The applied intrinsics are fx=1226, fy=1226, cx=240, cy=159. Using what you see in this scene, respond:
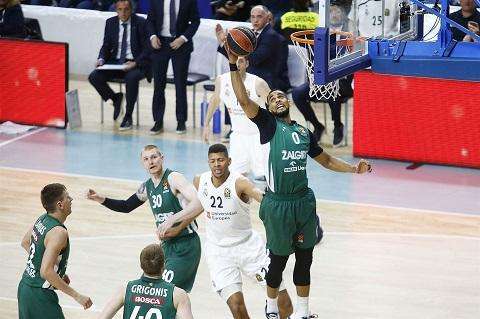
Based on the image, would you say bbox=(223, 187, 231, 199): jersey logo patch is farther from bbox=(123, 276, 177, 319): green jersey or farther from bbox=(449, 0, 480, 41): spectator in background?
bbox=(449, 0, 480, 41): spectator in background

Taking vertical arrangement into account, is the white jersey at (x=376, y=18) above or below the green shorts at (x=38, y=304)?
above

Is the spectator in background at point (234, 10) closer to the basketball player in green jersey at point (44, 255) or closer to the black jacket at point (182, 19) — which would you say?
the black jacket at point (182, 19)

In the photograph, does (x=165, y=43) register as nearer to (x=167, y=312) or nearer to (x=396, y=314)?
(x=396, y=314)

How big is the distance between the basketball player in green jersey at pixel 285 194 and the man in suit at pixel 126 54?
8.89 meters

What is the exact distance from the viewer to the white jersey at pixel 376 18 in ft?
41.9

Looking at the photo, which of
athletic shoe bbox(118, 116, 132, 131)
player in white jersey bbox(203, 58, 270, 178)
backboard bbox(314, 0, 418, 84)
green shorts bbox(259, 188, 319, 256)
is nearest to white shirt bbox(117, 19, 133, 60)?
athletic shoe bbox(118, 116, 132, 131)

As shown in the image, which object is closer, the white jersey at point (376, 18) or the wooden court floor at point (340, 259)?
the wooden court floor at point (340, 259)

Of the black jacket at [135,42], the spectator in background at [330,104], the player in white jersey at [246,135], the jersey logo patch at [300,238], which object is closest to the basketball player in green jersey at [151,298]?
the jersey logo patch at [300,238]

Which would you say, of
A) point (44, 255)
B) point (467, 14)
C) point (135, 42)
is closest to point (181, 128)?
point (135, 42)

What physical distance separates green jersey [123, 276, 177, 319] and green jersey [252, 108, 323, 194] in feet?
6.98

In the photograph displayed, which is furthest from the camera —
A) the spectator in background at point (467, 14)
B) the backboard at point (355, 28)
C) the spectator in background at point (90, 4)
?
the spectator in background at point (90, 4)

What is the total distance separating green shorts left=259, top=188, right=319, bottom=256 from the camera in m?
10.8

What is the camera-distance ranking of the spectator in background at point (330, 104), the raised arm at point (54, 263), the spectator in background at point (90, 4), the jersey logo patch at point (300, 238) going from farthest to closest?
the spectator in background at point (90, 4) < the spectator in background at point (330, 104) < the jersey logo patch at point (300, 238) < the raised arm at point (54, 263)

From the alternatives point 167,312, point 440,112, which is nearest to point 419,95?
point 440,112
